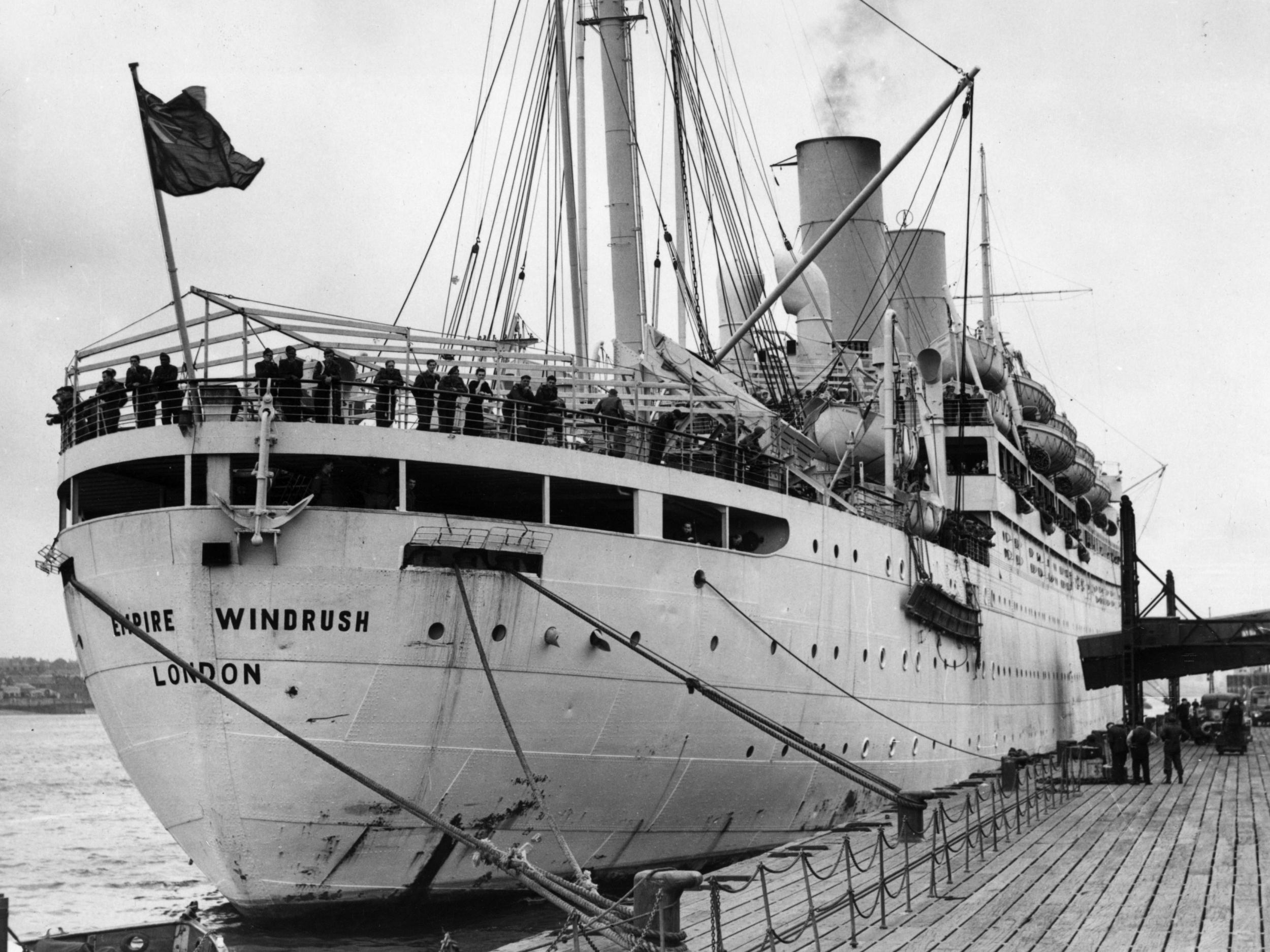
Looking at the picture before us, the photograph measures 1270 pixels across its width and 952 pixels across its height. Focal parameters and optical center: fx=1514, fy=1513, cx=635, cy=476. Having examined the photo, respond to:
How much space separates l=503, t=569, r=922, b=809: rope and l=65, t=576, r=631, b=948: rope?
8.84 feet

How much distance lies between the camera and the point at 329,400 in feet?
55.4

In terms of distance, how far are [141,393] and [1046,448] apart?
3016 centimetres

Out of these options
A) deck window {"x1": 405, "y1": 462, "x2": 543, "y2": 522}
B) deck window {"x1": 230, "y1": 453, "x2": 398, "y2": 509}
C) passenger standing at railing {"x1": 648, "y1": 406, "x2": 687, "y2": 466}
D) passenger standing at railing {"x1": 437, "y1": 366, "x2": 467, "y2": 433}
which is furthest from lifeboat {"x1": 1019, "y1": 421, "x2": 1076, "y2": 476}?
deck window {"x1": 230, "y1": 453, "x2": 398, "y2": 509}

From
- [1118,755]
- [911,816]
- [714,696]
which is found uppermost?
[714,696]

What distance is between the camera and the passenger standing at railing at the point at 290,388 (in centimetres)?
1673

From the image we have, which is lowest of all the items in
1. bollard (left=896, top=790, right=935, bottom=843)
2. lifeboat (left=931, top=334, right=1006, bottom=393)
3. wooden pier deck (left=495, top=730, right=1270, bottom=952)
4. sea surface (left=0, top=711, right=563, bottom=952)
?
sea surface (left=0, top=711, right=563, bottom=952)

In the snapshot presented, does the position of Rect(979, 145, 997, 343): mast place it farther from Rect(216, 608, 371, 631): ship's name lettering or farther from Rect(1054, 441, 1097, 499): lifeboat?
Rect(216, 608, 371, 631): ship's name lettering

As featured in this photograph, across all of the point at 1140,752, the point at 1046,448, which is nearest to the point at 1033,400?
the point at 1046,448

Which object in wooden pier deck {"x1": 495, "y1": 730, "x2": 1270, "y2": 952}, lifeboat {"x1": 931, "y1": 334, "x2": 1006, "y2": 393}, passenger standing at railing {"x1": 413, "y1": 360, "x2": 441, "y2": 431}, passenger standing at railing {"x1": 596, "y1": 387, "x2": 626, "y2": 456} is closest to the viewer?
wooden pier deck {"x1": 495, "y1": 730, "x2": 1270, "y2": 952}

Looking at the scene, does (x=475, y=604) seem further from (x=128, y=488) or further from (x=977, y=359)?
(x=977, y=359)

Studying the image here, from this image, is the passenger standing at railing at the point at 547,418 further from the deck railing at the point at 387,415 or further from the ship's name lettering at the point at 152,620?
the ship's name lettering at the point at 152,620

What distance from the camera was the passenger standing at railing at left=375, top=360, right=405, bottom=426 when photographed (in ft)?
55.8

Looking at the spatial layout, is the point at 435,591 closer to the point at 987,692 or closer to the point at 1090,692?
the point at 987,692

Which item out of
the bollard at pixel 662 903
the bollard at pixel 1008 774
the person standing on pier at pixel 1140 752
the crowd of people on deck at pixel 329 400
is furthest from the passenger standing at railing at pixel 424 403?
the person standing on pier at pixel 1140 752
